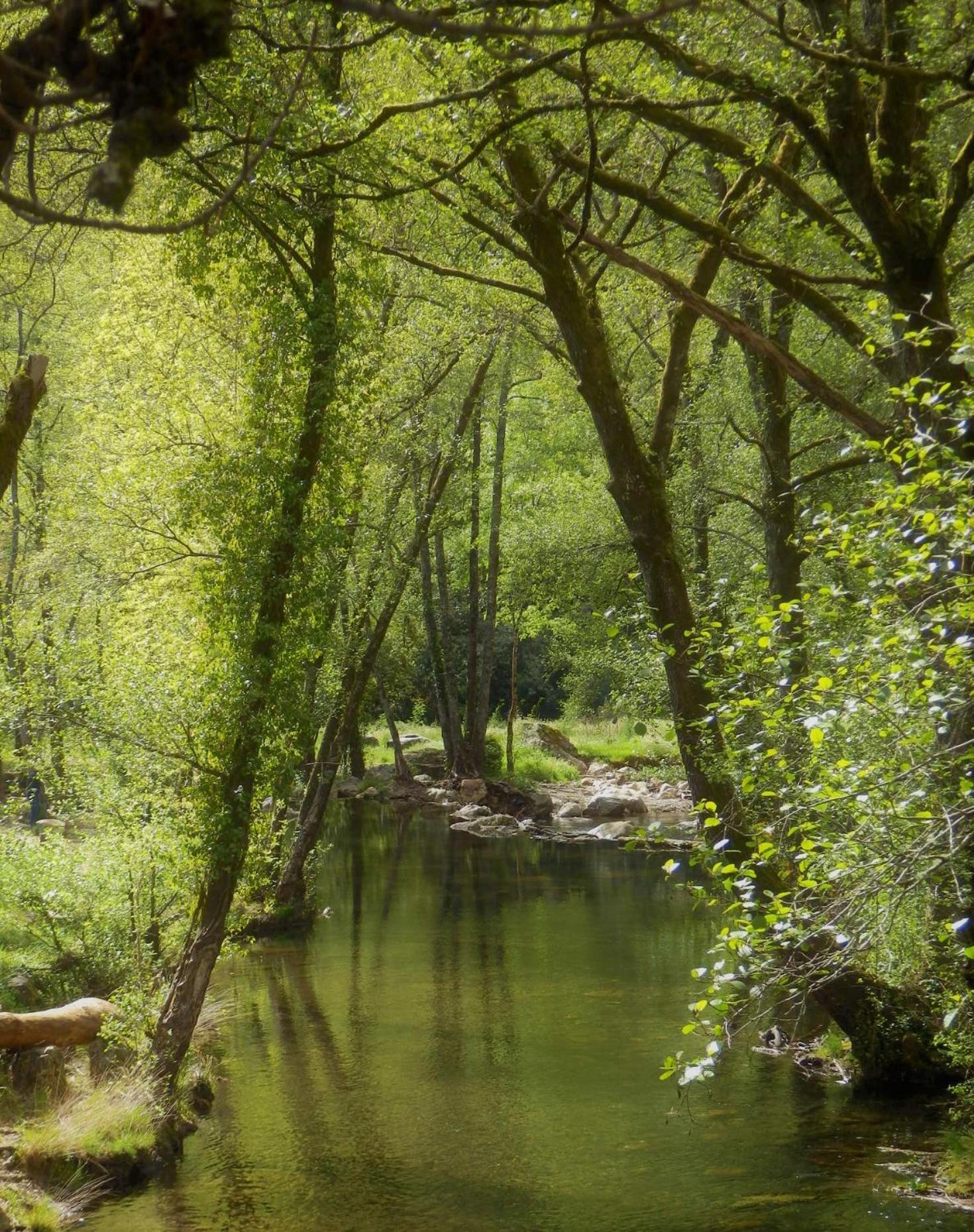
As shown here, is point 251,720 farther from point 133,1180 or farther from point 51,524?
point 51,524

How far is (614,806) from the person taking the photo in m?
28.3

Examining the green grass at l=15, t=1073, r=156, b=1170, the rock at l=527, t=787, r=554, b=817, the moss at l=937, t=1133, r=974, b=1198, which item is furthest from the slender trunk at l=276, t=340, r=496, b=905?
the moss at l=937, t=1133, r=974, b=1198

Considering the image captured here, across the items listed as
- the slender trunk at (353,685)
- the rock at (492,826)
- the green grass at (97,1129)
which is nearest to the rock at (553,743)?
the rock at (492,826)

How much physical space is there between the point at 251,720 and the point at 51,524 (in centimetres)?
1410

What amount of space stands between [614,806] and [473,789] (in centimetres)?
390

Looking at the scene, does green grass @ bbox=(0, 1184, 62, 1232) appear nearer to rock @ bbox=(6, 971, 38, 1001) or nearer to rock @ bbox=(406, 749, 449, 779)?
rock @ bbox=(6, 971, 38, 1001)

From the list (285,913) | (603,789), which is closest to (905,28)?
(285,913)

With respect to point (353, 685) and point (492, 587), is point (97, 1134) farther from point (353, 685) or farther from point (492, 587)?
point (492, 587)

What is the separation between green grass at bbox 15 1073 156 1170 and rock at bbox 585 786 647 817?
1965 centimetres

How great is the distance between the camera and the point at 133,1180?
28.3 feet

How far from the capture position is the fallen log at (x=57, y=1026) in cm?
897

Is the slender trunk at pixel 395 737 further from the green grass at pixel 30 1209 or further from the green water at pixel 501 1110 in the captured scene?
the green grass at pixel 30 1209

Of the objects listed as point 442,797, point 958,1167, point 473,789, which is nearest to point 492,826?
point 473,789

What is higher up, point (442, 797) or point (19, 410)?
point (19, 410)
